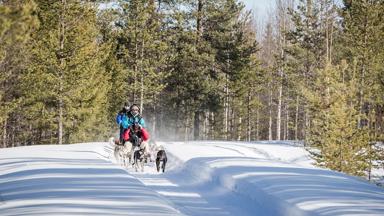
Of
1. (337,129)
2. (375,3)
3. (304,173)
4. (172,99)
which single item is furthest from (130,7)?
(304,173)

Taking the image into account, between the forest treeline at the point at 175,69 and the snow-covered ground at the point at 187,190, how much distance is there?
926 cm

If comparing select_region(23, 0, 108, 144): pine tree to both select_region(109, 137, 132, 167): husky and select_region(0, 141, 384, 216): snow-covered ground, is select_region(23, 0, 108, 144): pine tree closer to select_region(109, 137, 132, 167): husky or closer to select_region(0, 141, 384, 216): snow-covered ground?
select_region(109, 137, 132, 167): husky

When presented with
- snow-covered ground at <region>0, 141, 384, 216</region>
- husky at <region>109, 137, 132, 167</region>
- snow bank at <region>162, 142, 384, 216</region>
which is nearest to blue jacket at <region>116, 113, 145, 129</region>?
husky at <region>109, 137, 132, 167</region>

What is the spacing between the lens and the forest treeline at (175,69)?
79.6ft

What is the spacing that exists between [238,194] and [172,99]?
29985 millimetres

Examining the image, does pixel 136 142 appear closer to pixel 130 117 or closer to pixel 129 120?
pixel 129 120

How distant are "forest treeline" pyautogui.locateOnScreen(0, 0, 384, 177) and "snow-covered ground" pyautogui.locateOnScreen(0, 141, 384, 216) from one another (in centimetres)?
926

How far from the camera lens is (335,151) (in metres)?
21.3

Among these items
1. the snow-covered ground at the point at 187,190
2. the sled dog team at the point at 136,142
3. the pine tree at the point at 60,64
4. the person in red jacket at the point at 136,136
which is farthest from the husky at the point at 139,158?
the pine tree at the point at 60,64

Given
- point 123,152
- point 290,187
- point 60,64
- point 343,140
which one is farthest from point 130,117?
point 60,64

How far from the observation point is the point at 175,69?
40.0 m

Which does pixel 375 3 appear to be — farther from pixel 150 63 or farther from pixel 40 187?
pixel 40 187

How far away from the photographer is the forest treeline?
79.6 ft

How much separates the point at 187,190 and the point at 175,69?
93.2 feet
